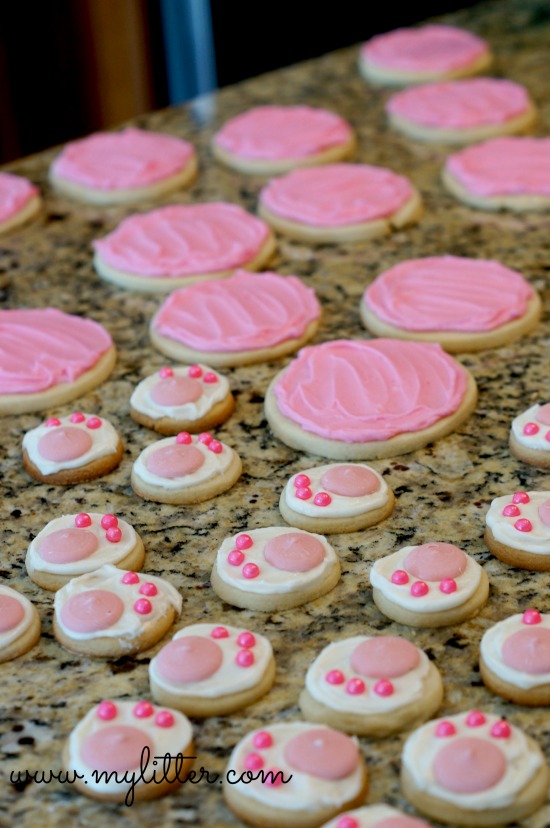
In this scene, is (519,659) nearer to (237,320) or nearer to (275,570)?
(275,570)

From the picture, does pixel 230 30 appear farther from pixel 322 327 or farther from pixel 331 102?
pixel 322 327

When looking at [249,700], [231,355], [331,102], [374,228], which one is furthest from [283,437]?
[331,102]

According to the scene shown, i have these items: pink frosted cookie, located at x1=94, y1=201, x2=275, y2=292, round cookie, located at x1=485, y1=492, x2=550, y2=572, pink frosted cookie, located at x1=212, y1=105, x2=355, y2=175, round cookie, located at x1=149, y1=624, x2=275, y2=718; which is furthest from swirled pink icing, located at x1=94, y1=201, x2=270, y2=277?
round cookie, located at x1=149, y1=624, x2=275, y2=718

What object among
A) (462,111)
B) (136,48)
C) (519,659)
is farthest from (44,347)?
(136,48)

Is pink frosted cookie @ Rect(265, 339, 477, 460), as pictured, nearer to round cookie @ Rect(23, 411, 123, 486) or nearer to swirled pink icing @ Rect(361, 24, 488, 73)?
round cookie @ Rect(23, 411, 123, 486)

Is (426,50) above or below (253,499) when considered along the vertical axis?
above

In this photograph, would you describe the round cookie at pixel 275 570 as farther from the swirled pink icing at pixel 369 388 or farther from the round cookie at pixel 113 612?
the swirled pink icing at pixel 369 388
